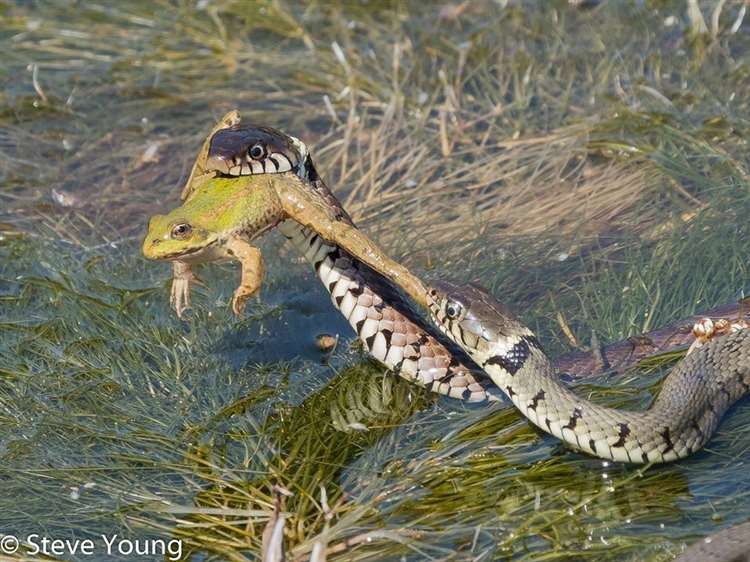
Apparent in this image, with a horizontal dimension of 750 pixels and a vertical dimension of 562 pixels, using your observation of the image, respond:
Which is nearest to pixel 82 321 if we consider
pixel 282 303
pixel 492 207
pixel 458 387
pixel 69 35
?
pixel 282 303

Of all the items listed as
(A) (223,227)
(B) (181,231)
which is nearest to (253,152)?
(A) (223,227)

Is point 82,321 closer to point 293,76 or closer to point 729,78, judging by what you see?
point 293,76

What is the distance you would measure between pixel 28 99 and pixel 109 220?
6.20ft

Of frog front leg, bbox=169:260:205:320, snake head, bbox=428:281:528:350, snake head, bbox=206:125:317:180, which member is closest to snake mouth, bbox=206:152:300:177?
snake head, bbox=206:125:317:180

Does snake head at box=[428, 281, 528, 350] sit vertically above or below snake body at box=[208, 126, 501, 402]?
above

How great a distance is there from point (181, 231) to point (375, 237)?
105 inches

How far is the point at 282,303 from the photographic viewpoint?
727cm

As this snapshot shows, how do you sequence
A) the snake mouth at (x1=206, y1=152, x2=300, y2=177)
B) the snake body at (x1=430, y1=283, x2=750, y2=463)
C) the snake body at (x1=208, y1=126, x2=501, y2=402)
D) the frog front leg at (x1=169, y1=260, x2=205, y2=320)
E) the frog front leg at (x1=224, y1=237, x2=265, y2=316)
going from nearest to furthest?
1. the frog front leg at (x1=224, y1=237, x2=265, y2=316)
2. the snake body at (x1=430, y1=283, x2=750, y2=463)
3. the snake mouth at (x1=206, y1=152, x2=300, y2=177)
4. the frog front leg at (x1=169, y1=260, x2=205, y2=320)
5. the snake body at (x1=208, y1=126, x2=501, y2=402)

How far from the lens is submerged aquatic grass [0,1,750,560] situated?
5.48 meters

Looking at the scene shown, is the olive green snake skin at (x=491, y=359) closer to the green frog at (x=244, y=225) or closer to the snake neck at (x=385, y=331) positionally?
the snake neck at (x=385, y=331)

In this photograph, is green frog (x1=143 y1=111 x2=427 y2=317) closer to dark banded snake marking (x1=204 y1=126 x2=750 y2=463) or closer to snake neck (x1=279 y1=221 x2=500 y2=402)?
dark banded snake marking (x1=204 y1=126 x2=750 y2=463)

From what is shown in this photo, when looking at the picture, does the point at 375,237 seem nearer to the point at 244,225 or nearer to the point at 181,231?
the point at 244,225

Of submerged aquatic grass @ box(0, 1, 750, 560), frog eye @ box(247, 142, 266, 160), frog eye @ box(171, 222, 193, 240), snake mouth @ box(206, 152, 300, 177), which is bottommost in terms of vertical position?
submerged aquatic grass @ box(0, 1, 750, 560)

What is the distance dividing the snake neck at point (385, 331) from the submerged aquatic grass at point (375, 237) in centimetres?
14
